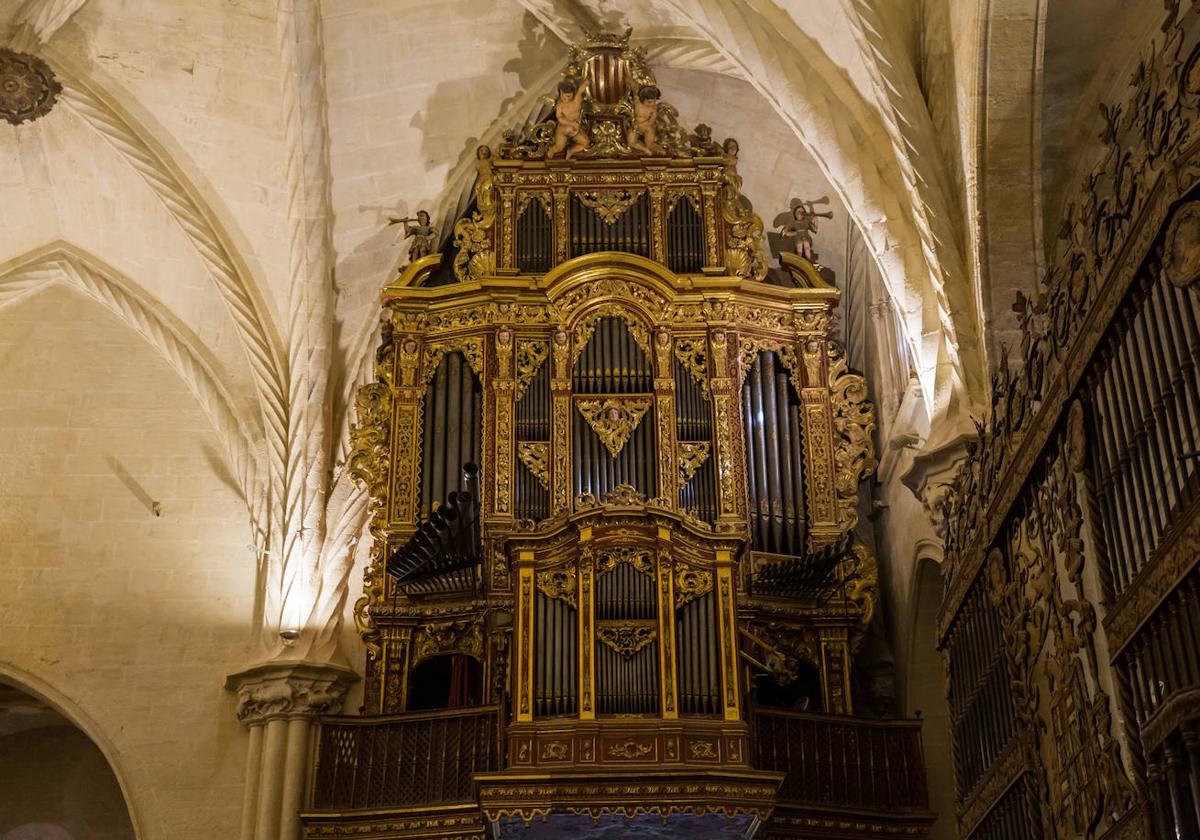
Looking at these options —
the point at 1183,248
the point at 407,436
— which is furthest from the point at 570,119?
the point at 1183,248

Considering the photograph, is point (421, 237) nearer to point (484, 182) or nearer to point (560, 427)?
point (484, 182)

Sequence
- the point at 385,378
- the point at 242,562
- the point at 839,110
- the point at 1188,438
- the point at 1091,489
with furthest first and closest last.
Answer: the point at 242,562 → the point at 385,378 → the point at 839,110 → the point at 1091,489 → the point at 1188,438

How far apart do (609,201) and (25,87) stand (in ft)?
19.3

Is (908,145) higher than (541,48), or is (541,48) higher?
(541,48)

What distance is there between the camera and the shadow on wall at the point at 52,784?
17641 millimetres

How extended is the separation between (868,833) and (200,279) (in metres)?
8.86

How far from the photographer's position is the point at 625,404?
46.9ft

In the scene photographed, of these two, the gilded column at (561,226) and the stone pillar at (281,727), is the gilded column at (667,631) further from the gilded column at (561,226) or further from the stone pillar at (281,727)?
the stone pillar at (281,727)

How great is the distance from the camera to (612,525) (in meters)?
12.3

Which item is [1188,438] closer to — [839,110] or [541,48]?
[839,110]

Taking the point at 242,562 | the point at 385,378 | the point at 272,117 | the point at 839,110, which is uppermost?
the point at 272,117

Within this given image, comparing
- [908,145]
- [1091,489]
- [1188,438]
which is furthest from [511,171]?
[1188,438]

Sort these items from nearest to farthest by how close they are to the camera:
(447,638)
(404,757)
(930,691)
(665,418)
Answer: (404,757), (447,638), (930,691), (665,418)

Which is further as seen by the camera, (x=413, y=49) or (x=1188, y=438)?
(x=413, y=49)
